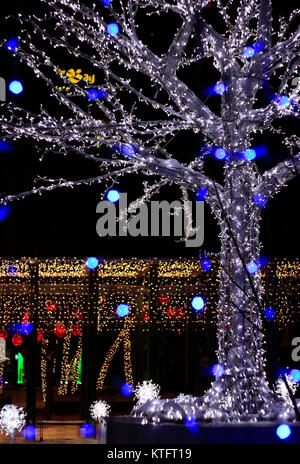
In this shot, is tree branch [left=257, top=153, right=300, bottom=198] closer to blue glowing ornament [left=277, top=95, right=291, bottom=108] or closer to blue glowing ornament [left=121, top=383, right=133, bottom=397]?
blue glowing ornament [left=277, top=95, right=291, bottom=108]

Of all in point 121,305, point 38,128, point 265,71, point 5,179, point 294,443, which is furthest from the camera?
point 5,179

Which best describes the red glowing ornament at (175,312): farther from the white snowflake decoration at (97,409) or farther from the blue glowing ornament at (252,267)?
the blue glowing ornament at (252,267)

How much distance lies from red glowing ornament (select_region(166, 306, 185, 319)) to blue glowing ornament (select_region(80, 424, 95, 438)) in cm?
305

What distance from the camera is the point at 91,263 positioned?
14633 mm

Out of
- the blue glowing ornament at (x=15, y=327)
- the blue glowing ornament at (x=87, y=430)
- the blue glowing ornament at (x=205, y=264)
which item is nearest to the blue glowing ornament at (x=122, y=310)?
the blue glowing ornament at (x=205, y=264)

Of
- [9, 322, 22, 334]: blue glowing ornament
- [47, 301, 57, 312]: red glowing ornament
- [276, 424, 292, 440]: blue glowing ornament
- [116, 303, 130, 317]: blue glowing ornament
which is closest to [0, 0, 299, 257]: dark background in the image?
[9, 322, 22, 334]: blue glowing ornament

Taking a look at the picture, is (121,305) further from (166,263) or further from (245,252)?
(245,252)

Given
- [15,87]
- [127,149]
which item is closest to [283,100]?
[127,149]

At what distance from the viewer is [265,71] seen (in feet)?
27.3

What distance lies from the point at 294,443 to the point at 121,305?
905 cm

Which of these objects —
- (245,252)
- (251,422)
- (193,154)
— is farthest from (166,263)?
(251,422)

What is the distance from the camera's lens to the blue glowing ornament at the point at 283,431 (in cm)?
681

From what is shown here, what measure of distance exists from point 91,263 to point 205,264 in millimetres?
2229

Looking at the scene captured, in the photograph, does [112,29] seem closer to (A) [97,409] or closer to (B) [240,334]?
(B) [240,334]
